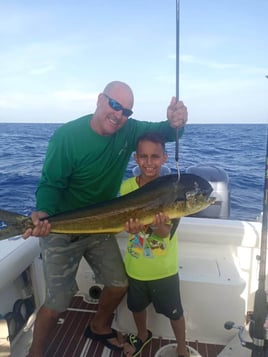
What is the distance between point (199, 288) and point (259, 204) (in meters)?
6.30

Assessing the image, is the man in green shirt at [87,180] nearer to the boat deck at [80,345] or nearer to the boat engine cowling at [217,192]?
the boat deck at [80,345]

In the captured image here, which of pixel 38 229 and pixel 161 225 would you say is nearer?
pixel 38 229

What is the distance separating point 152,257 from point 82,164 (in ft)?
2.94

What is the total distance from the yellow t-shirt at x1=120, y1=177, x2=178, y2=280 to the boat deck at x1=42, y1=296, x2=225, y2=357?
78cm

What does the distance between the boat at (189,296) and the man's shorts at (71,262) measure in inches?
14.8

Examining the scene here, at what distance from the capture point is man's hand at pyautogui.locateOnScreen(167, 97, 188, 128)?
8.60 ft

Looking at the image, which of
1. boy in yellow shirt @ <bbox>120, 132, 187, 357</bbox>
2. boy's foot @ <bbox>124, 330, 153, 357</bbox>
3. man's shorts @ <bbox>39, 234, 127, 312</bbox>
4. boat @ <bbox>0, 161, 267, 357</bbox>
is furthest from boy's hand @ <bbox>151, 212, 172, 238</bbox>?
boy's foot @ <bbox>124, 330, 153, 357</bbox>

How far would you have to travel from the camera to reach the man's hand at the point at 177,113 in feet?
8.60

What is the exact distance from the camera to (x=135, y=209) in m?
2.37

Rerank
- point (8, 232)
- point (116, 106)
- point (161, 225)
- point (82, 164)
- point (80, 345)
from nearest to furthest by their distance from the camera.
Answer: point (8, 232) < point (161, 225) < point (116, 106) < point (82, 164) < point (80, 345)

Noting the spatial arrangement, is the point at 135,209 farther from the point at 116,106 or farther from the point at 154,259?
the point at 116,106

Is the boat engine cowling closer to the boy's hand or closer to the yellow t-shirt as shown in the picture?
A: the yellow t-shirt

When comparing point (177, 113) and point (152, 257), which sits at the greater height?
point (177, 113)

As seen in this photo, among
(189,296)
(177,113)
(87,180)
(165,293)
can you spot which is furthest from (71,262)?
(177,113)
